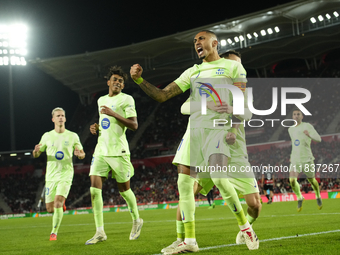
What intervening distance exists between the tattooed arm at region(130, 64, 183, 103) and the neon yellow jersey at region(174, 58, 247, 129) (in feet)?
0.38

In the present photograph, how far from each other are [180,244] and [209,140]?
117 cm

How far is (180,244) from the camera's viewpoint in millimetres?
4336

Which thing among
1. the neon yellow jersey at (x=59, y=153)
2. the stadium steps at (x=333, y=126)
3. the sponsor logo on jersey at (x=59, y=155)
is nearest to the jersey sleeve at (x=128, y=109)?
the neon yellow jersey at (x=59, y=153)

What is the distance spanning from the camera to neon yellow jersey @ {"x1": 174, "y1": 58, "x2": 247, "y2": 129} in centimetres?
448

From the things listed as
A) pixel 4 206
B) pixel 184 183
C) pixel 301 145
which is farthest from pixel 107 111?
pixel 4 206

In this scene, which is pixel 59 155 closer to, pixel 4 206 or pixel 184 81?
pixel 184 81

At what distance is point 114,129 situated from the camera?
6840 millimetres

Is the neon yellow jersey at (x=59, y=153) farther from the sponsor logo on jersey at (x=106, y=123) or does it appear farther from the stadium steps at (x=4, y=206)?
the stadium steps at (x=4, y=206)

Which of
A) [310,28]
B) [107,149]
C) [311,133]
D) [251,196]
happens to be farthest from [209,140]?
[310,28]

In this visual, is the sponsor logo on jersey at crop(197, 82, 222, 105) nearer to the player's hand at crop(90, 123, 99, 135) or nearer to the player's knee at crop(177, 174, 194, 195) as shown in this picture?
the player's knee at crop(177, 174, 194, 195)

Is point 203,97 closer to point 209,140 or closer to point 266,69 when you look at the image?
point 209,140

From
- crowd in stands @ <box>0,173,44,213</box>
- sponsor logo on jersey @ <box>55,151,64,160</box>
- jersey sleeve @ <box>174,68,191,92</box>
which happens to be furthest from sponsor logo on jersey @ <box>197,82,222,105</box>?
crowd in stands @ <box>0,173,44,213</box>

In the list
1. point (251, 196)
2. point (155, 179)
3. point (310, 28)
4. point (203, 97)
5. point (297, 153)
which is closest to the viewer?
point (203, 97)

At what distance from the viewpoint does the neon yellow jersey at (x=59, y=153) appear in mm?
8055
